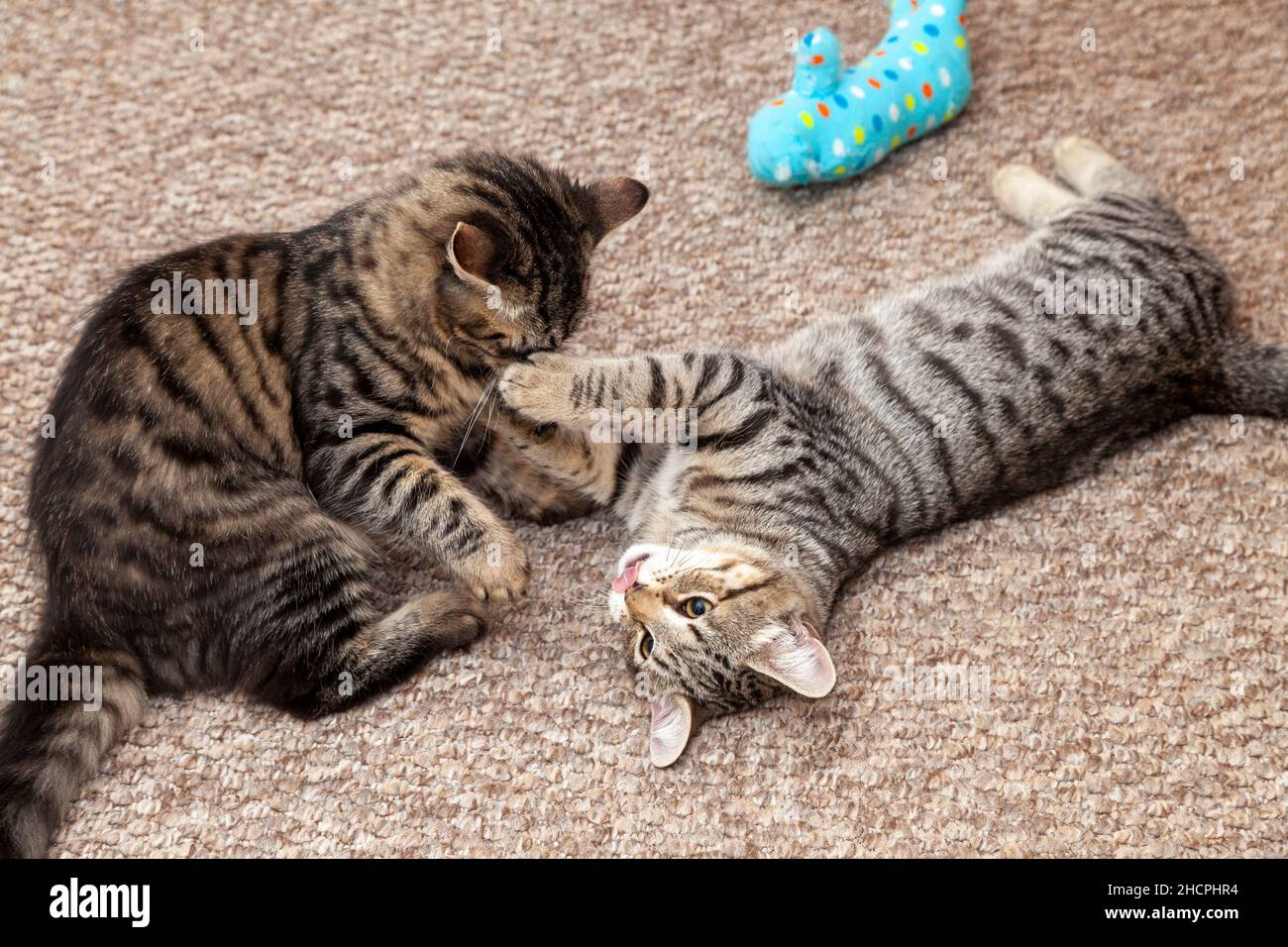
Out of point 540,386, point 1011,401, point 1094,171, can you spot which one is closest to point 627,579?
point 540,386

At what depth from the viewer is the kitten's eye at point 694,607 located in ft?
5.86

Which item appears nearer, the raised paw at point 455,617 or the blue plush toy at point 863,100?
the raised paw at point 455,617

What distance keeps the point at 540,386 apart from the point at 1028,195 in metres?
1.31

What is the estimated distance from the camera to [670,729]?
178 centimetres

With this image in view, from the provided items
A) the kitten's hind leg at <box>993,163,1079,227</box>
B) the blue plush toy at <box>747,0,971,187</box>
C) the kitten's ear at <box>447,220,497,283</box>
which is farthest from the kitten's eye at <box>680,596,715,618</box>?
the kitten's hind leg at <box>993,163,1079,227</box>

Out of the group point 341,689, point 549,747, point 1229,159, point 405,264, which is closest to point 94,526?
point 341,689

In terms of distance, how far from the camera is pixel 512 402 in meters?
1.92

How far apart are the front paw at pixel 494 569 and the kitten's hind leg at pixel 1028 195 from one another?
145 centimetres

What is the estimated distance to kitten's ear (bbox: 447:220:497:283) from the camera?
165 centimetres

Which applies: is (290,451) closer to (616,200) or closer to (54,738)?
(54,738)

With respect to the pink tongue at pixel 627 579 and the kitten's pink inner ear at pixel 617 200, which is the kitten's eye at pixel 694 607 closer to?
the pink tongue at pixel 627 579

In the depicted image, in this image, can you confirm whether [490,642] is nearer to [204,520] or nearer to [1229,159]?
[204,520]

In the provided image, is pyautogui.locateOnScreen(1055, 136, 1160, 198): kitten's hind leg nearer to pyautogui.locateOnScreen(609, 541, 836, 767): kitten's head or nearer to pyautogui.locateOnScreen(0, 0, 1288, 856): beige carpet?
pyautogui.locateOnScreen(0, 0, 1288, 856): beige carpet

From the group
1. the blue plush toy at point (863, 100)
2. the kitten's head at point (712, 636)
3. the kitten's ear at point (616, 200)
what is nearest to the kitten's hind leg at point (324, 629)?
the kitten's head at point (712, 636)
